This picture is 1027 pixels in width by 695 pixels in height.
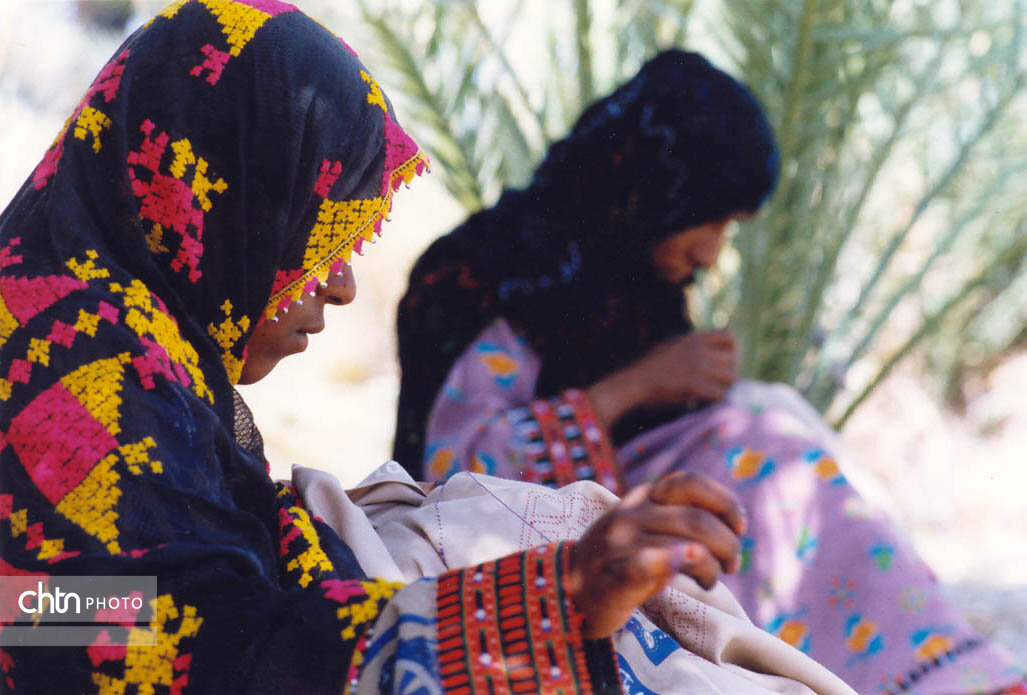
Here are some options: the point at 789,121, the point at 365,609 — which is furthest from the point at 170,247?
the point at 789,121

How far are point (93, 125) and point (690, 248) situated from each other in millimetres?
1480

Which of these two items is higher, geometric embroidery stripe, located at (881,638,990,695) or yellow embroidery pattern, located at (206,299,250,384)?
yellow embroidery pattern, located at (206,299,250,384)

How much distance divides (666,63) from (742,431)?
815mm

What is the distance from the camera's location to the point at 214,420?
3.61 feet

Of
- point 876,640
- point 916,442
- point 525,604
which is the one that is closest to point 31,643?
point 525,604

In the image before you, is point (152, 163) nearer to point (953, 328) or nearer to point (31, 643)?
point (31, 643)

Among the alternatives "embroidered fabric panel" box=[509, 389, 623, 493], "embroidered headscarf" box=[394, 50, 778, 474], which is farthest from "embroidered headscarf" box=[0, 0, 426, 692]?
"embroidered headscarf" box=[394, 50, 778, 474]

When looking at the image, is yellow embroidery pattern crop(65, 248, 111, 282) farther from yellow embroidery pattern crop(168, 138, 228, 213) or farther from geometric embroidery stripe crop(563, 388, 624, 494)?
geometric embroidery stripe crop(563, 388, 624, 494)

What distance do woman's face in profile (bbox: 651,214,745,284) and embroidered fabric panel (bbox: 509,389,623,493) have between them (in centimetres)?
41

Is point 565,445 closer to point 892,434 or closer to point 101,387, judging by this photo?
point 101,387

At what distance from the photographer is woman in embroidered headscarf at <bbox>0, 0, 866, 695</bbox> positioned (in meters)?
0.90

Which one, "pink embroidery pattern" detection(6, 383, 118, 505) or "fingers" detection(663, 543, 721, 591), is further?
"pink embroidery pattern" detection(6, 383, 118, 505)

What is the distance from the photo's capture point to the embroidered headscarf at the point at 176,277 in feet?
3.10

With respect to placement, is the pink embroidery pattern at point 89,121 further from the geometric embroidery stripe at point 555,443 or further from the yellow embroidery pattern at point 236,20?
the geometric embroidery stripe at point 555,443
